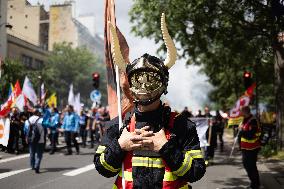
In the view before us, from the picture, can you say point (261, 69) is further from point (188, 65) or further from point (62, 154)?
point (62, 154)

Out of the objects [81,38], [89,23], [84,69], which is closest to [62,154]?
[84,69]

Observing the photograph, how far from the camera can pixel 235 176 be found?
34.9ft

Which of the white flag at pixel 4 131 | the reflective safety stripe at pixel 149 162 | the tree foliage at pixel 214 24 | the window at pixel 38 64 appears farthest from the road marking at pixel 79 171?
the window at pixel 38 64

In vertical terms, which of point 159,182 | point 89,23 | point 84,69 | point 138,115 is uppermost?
point 89,23

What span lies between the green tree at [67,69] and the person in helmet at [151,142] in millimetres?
46823

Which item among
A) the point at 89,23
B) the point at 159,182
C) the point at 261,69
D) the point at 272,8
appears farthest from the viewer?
the point at 89,23

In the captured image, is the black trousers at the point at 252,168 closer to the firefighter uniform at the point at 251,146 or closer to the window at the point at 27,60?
the firefighter uniform at the point at 251,146

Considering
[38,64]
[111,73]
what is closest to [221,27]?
[111,73]

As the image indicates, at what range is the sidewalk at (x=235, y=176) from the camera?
9.23 metres

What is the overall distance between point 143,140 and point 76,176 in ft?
26.9

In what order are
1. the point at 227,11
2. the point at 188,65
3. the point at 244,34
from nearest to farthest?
the point at 227,11 < the point at 244,34 < the point at 188,65

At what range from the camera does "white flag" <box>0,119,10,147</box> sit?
24.8 feet

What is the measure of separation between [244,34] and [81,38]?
65.9 meters

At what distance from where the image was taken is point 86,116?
2036 cm
